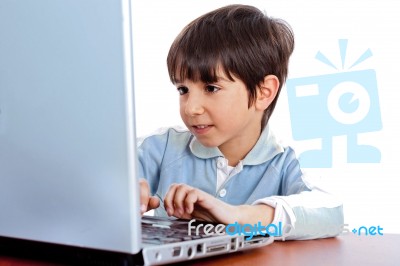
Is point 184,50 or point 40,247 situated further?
point 184,50

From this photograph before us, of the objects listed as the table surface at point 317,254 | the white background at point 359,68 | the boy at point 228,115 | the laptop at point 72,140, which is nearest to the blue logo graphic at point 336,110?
the white background at point 359,68

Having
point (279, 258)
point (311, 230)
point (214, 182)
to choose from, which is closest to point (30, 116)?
point (279, 258)

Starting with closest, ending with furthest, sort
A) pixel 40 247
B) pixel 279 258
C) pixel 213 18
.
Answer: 1. pixel 40 247
2. pixel 279 258
3. pixel 213 18

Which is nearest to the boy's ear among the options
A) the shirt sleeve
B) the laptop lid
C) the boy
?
the boy

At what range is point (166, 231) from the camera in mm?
713

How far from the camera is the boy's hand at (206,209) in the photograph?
80 centimetres

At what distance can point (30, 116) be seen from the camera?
60cm

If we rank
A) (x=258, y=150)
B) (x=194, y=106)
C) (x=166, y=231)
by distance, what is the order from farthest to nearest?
1. (x=258, y=150)
2. (x=194, y=106)
3. (x=166, y=231)

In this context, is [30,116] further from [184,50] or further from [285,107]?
[285,107]

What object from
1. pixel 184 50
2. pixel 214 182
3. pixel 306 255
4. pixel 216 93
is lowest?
pixel 306 255

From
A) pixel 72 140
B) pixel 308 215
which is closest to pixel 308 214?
pixel 308 215

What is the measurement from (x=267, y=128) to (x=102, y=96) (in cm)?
91

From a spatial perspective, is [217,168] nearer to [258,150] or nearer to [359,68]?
[258,150]

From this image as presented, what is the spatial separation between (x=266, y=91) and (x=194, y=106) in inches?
9.2
